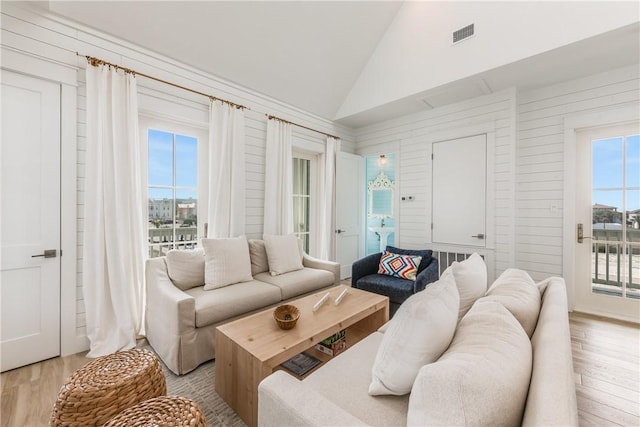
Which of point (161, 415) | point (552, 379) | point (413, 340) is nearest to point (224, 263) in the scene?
point (161, 415)

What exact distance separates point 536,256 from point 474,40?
8.59 feet

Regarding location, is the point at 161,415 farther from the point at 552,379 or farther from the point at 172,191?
the point at 172,191

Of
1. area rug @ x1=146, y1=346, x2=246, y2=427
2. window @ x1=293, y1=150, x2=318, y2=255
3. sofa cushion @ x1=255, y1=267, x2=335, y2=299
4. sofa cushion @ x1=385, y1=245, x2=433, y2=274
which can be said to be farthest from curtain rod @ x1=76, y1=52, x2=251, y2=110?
sofa cushion @ x1=385, y1=245, x2=433, y2=274

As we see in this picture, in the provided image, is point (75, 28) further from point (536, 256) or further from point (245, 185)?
point (536, 256)

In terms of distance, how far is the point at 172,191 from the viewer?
2.96m

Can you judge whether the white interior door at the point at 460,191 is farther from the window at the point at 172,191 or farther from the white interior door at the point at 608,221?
the window at the point at 172,191

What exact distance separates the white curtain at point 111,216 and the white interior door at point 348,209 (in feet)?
9.30

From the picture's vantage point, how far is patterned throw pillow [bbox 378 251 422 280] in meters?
3.19

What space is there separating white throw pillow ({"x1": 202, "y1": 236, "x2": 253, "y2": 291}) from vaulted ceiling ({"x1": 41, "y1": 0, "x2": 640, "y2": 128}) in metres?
1.94

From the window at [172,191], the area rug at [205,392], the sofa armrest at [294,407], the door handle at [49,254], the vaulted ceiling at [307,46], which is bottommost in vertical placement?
the area rug at [205,392]

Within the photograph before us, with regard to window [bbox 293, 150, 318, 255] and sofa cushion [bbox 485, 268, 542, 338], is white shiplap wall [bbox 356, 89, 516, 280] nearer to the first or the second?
window [bbox 293, 150, 318, 255]

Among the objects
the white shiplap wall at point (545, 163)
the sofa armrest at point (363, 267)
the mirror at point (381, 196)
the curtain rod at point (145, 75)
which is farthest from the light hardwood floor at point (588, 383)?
the mirror at point (381, 196)

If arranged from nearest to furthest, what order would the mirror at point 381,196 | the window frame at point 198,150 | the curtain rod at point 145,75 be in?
the curtain rod at point 145,75, the window frame at point 198,150, the mirror at point 381,196

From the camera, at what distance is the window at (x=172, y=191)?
2.83 meters
